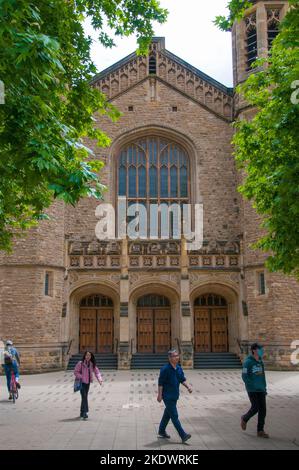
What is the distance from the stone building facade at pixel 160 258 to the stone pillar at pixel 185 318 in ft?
0.15

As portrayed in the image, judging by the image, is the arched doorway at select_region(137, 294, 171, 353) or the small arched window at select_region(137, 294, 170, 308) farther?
the small arched window at select_region(137, 294, 170, 308)

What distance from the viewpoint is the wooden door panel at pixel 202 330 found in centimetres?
2283

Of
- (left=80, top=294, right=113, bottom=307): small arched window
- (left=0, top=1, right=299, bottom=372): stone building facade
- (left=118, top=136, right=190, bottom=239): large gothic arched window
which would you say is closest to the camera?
(left=0, top=1, right=299, bottom=372): stone building facade

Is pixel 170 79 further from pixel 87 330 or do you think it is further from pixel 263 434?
pixel 263 434

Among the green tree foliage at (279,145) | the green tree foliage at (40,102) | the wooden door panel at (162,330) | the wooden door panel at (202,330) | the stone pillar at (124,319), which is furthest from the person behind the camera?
the wooden door panel at (162,330)

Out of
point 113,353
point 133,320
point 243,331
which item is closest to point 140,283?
point 133,320

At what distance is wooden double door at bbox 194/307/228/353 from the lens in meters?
22.8

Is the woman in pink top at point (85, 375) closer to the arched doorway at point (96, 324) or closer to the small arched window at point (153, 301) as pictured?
the arched doorway at point (96, 324)

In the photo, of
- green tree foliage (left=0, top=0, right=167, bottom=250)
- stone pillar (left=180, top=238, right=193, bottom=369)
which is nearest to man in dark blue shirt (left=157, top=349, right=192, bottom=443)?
green tree foliage (left=0, top=0, right=167, bottom=250)

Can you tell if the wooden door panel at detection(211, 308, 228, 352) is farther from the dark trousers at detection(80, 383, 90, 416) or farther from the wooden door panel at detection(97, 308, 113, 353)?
the dark trousers at detection(80, 383, 90, 416)

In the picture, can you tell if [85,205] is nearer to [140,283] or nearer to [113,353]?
[140,283]

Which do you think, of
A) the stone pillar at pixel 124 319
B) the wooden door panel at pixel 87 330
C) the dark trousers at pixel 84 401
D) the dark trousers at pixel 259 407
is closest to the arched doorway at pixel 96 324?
the wooden door panel at pixel 87 330

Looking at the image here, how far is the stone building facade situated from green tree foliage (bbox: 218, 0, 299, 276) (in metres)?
10.3

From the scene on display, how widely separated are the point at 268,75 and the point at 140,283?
524 inches
